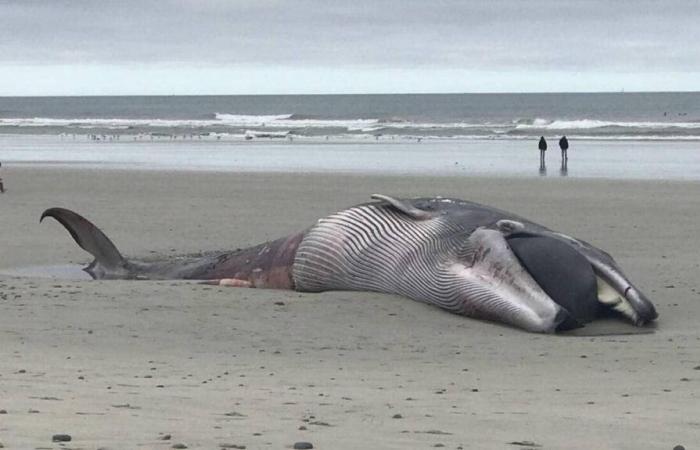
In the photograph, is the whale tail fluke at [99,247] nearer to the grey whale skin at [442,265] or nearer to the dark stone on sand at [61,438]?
the grey whale skin at [442,265]

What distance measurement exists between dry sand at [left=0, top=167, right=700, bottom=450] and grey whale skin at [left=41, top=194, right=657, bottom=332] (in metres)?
0.21

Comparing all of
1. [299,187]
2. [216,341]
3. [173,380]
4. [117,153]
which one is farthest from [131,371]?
[117,153]

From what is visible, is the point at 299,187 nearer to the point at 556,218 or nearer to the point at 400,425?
the point at 556,218

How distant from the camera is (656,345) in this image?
8734 millimetres

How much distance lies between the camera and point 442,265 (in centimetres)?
1006

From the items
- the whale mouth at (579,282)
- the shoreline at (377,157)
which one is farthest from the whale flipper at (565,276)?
the shoreline at (377,157)

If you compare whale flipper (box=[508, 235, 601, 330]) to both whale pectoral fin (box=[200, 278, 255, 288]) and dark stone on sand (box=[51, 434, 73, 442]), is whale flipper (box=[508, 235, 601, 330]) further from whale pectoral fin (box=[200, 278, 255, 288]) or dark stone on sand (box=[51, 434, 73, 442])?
dark stone on sand (box=[51, 434, 73, 442])

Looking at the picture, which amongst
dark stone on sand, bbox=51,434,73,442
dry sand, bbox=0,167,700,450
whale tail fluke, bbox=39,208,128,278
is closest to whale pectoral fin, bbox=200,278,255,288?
dry sand, bbox=0,167,700,450

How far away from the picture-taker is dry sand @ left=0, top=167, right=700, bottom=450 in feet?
17.3

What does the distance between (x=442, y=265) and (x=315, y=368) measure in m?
2.59

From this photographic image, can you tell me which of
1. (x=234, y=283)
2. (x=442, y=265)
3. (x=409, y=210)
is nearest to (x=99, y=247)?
(x=234, y=283)

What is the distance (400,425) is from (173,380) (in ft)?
6.15

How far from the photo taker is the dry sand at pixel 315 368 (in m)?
5.26

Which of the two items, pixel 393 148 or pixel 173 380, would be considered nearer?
pixel 173 380
